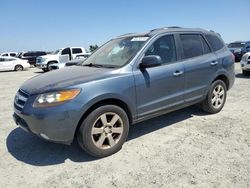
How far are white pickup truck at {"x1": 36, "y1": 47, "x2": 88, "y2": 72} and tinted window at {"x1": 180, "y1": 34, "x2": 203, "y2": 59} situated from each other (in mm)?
14525

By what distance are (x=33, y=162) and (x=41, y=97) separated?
3.25 feet

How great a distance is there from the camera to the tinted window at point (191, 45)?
180 inches

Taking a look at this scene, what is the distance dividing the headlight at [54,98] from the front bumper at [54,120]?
0.06 metres

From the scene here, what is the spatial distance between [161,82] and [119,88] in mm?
849

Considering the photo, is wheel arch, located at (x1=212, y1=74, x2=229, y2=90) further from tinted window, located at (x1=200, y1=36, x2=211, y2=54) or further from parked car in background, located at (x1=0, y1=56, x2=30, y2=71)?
parked car in background, located at (x1=0, y1=56, x2=30, y2=71)

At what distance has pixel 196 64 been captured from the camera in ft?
15.1

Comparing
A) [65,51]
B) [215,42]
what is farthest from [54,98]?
[65,51]

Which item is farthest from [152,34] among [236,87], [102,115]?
[236,87]

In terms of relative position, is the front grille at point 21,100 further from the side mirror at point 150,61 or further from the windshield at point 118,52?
the side mirror at point 150,61

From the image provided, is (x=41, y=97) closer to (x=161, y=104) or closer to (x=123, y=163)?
(x=123, y=163)

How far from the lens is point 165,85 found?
13.5 feet

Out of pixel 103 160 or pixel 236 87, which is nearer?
pixel 103 160

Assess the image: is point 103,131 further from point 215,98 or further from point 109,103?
point 215,98

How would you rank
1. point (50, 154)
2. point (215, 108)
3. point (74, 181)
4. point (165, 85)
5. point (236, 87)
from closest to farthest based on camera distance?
point (74, 181) < point (50, 154) < point (165, 85) < point (215, 108) < point (236, 87)
